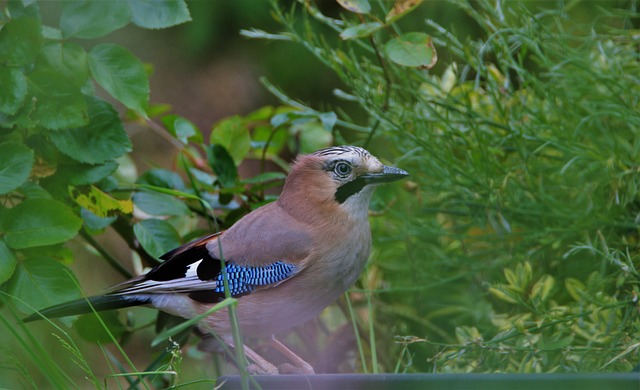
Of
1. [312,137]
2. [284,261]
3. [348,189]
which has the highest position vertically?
[348,189]

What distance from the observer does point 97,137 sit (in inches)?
75.5

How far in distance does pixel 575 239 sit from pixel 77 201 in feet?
4.18

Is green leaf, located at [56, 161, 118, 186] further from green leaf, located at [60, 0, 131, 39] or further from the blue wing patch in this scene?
the blue wing patch

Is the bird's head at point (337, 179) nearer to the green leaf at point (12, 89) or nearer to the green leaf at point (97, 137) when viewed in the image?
the green leaf at point (97, 137)

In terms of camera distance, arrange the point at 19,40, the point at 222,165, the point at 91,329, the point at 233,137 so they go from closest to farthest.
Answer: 1. the point at 19,40
2. the point at 91,329
3. the point at 222,165
4. the point at 233,137

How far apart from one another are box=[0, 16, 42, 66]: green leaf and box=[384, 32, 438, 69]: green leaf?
761 millimetres

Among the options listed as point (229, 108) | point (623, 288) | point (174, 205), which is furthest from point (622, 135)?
point (229, 108)

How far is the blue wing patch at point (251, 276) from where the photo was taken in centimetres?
162

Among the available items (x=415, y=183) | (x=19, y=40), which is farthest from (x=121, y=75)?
(x=415, y=183)

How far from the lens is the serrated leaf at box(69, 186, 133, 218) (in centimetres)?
190

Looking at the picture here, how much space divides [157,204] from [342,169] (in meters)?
0.61

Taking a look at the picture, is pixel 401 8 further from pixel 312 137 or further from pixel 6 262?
pixel 6 262

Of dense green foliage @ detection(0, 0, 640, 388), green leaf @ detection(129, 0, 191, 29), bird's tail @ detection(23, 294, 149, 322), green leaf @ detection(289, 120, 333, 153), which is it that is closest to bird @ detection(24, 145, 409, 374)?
bird's tail @ detection(23, 294, 149, 322)

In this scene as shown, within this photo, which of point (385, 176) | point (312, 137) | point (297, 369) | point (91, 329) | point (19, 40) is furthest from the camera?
point (312, 137)
